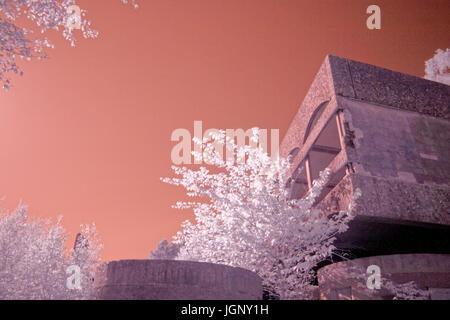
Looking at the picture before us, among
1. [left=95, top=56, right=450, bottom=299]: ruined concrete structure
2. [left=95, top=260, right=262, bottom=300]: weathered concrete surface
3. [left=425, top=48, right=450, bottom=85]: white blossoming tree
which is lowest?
[left=95, top=260, right=262, bottom=300]: weathered concrete surface

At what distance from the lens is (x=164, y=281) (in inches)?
215

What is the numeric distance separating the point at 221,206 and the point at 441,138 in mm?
9690

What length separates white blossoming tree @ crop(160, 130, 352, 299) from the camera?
8.95m

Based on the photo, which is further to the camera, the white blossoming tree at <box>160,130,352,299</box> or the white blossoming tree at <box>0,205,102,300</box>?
the white blossoming tree at <box>0,205,102,300</box>

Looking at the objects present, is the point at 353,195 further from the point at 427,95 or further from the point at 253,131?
the point at 427,95

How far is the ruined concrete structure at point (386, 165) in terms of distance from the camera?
28.6 feet

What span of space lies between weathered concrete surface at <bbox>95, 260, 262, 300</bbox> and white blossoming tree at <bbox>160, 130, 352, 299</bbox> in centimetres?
330

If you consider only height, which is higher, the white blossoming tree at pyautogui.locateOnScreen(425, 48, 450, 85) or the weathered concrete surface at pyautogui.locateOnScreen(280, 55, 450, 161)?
the white blossoming tree at pyautogui.locateOnScreen(425, 48, 450, 85)

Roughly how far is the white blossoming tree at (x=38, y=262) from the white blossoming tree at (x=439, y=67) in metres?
34.0

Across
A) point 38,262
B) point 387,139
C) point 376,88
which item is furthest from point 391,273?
point 38,262

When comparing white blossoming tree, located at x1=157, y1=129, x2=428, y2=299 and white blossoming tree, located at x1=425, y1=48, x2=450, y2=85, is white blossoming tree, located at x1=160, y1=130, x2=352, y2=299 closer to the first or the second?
white blossoming tree, located at x1=157, y1=129, x2=428, y2=299

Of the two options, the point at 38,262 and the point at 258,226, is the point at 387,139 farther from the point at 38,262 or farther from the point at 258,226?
the point at 38,262

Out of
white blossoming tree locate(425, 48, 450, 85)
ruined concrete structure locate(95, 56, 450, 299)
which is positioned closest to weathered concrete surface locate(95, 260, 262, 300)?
ruined concrete structure locate(95, 56, 450, 299)
